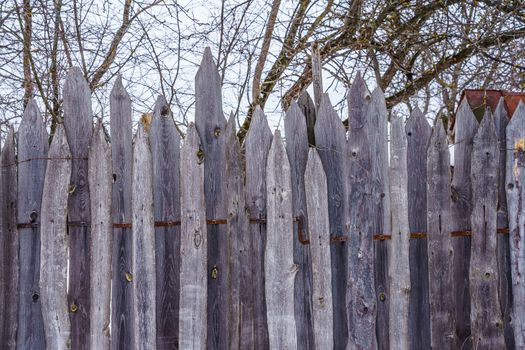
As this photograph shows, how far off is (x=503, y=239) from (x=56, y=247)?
2.51m

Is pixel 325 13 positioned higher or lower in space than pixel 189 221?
higher

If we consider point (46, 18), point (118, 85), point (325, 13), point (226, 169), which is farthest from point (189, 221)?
point (325, 13)

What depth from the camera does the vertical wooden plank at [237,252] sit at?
10.7 ft

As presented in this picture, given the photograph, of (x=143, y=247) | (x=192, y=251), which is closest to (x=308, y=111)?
(x=192, y=251)

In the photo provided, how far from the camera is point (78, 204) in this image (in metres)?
3.33

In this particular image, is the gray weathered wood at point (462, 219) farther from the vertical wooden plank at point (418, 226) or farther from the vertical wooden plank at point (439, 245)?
the vertical wooden plank at point (418, 226)

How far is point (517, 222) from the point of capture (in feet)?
11.2

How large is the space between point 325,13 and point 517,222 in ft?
10.6

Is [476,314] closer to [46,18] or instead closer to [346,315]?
[346,315]

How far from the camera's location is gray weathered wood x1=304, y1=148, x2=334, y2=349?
A: 3.23 m

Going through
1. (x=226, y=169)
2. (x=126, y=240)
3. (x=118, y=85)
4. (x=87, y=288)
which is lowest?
(x=87, y=288)

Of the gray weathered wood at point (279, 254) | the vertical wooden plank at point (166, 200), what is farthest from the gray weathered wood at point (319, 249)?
the vertical wooden plank at point (166, 200)

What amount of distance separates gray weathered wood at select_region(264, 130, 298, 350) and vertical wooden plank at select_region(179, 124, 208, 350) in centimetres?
35

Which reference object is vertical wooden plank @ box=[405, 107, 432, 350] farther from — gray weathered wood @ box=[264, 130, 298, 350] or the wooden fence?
gray weathered wood @ box=[264, 130, 298, 350]
